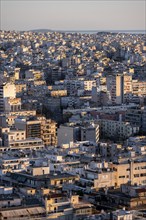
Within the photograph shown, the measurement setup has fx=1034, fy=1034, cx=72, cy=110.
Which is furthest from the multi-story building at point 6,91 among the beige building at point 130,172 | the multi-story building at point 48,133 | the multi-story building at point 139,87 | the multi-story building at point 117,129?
the beige building at point 130,172

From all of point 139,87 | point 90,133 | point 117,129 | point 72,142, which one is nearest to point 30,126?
point 90,133

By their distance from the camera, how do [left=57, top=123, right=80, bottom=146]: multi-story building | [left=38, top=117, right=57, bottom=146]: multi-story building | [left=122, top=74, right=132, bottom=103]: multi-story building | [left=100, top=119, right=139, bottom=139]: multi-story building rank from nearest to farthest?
[left=57, top=123, right=80, bottom=146]: multi-story building
[left=38, top=117, right=57, bottom=146]: multi-story building
[left=100, top=119, right=139, bottom=139]: multi-story building
[left=122, top=74, right=132, bottom=103]: multi-story building

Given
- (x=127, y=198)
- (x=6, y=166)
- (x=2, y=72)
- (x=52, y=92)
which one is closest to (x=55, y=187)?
(x=127, y=198)

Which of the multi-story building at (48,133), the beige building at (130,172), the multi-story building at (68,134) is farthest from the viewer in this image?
the multi-story building at (48,133)

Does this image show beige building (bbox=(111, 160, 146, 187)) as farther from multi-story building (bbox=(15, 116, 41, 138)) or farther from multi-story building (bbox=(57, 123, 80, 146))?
multi-story building (bbox=(15, 116, 41, 138))

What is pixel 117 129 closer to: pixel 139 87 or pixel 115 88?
pixel 115 88

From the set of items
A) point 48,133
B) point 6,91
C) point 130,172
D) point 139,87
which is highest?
point 130,172

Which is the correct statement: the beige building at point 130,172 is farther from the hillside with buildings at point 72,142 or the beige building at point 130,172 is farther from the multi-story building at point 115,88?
the multi-story building at point 115,88

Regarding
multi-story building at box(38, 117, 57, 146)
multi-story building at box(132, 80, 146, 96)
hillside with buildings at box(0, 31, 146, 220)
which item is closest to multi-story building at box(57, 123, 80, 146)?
hillside with buildings at box(0, 31, 146, 220)

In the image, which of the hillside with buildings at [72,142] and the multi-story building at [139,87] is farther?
the multi-story building at [139,87]

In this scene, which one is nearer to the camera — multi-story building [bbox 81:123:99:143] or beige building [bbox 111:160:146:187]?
beige building [bbox 111:160:146:187]

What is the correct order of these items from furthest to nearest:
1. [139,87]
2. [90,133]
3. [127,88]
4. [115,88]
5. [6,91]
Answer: [139,87], [127,88], [115,88], [6,91], [90,133]
